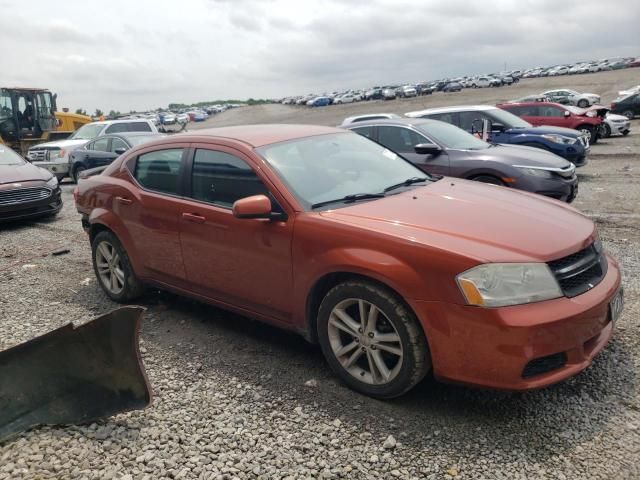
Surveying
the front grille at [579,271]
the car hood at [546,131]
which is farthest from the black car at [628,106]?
the front grille at [579,271]

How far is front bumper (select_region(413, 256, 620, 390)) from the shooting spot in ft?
9.25

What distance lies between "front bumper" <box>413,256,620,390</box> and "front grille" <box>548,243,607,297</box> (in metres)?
0.06

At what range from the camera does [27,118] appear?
20.3 metres

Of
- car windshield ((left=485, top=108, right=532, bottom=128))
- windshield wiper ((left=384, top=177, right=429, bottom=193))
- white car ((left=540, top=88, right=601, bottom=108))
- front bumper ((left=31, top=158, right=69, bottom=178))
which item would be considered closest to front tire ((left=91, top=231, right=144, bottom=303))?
windshield wiper ((left=384, top=177, right=429, bottom=193))

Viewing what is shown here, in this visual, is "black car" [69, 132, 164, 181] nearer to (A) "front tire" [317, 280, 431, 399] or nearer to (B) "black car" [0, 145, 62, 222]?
(B) "black car" [0, 145, 62, 222]

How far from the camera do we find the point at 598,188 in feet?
35.1

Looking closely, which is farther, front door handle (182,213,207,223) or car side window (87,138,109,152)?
car side window (87,138,109,152)

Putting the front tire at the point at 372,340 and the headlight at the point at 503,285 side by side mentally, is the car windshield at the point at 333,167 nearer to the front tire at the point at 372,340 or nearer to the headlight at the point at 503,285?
the front tire at the point at 372,340

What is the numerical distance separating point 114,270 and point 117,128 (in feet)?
41.7

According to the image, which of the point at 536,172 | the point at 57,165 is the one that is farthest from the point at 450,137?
the point at 57,165

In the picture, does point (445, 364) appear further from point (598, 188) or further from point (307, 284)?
point (598, 188)

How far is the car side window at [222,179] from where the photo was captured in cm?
391

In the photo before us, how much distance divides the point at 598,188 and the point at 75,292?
31.3ft

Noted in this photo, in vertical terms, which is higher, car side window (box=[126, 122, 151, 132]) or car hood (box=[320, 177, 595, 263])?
car side window (box=[126, 122, 151, 132])
